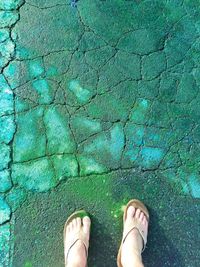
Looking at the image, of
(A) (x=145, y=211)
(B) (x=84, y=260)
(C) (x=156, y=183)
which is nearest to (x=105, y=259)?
(B) (x=84, y=260)

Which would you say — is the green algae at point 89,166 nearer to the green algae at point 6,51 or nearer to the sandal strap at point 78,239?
the sandal strap at point 78,239

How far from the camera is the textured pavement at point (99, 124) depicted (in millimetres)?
2873

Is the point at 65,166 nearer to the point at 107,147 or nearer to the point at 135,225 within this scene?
the point at 107,147

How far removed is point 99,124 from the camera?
3.12 meters

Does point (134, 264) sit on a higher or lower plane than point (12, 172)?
lower

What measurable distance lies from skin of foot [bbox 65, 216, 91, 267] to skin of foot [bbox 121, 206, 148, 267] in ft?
0.85

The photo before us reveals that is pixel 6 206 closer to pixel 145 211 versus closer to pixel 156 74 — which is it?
pixel 145 211

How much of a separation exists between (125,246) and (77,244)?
32 centimetres

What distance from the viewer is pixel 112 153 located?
10.0 ft

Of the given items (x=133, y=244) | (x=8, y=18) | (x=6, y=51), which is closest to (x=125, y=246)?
(x=133, y=244)

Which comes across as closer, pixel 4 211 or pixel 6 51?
pixel 4 211

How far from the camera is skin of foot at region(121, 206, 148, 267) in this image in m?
2.60

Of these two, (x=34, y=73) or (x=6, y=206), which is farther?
(x=34, y=73)

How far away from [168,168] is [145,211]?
0.37m
